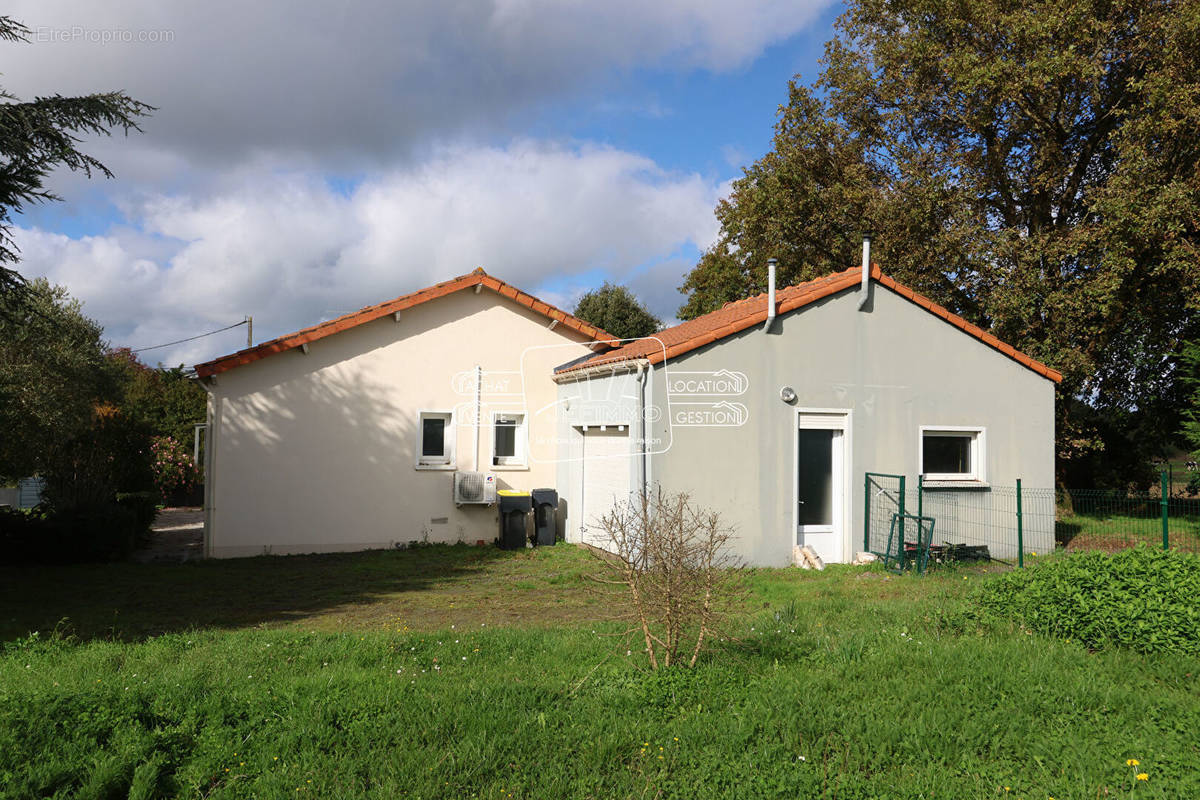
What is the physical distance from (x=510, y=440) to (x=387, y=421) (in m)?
2.49

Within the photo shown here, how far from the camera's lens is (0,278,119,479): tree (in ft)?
54.8

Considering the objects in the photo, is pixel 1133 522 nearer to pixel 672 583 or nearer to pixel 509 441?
pixel 509 441

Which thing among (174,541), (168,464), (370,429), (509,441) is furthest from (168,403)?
(509,441)

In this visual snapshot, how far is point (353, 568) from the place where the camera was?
1255cm

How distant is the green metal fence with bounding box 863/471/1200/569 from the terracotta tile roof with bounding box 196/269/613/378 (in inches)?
269

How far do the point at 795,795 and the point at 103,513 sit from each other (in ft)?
45.5

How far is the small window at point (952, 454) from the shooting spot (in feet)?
43.6

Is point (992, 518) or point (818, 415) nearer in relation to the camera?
point (818, 415)

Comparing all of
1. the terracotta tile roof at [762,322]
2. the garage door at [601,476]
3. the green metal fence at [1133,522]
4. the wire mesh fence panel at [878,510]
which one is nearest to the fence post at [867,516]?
the wire mesh fence panel at [878,510]

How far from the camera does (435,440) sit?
15117 mm

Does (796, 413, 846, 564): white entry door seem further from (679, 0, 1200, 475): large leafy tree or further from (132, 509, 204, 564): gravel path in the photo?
(132, 509, 204, 564): gravel path

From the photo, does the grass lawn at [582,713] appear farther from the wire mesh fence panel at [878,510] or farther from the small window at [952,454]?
the small window at [952,454]

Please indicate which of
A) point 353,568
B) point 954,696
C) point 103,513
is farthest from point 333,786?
point 103,513

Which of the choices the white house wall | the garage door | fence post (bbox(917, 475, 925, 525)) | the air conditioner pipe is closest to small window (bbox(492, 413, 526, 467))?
the white house wall
